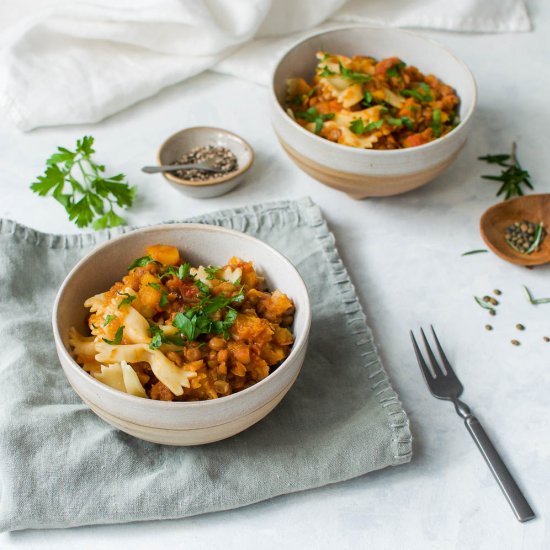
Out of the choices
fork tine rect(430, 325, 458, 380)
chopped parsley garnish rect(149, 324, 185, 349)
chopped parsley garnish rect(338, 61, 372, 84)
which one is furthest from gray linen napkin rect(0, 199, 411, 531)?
chopped parsley garnish rect(338, 61, 372, 84)

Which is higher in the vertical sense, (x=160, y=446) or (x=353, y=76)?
(x=353, y=76)

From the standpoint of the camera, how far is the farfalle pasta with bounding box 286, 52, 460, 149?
301 cm

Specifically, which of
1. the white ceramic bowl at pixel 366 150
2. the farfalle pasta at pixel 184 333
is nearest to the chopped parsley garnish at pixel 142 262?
the farfalle pasta at pixel 184 333

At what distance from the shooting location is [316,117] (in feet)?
10.3

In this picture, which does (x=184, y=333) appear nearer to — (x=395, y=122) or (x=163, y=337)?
(x=163, y=337)

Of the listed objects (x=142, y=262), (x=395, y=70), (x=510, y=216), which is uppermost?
(x=395, y=70)

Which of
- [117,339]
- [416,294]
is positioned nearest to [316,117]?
[416,294]

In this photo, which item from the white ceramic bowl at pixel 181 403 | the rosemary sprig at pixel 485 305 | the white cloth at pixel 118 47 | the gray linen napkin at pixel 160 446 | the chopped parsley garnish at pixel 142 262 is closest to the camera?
the white ceramic bowl at pixel 181 403

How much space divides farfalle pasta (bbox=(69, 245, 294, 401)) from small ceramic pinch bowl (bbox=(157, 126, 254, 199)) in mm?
776

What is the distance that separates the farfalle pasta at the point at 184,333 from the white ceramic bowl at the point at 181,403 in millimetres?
57

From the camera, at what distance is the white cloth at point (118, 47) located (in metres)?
3.50

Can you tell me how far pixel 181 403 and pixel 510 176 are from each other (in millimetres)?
1859

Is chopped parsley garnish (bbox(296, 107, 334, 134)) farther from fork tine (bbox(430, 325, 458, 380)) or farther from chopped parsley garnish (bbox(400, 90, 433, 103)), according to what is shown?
fork tine (bbox(430, 325, 458, 380))

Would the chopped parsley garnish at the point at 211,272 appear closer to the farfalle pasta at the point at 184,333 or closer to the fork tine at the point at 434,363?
the farfalle pasta at the point at 184,333
